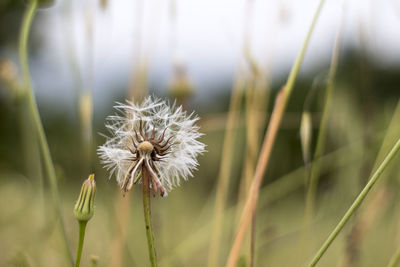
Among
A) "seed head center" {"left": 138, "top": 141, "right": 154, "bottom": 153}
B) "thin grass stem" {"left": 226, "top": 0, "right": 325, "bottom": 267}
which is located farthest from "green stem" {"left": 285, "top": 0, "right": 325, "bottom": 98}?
"seed head center" {"left": 138, "top": 141, "right": 154, "bottom": 153}

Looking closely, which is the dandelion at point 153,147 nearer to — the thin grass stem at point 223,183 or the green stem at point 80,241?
the green stem at point 80,241

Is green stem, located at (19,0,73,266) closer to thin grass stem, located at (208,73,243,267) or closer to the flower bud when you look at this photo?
the flower bud

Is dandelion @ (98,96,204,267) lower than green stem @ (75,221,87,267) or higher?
higher

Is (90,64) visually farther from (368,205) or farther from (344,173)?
(344,173)

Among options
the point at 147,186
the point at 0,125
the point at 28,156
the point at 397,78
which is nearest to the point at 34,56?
the point at 0,125

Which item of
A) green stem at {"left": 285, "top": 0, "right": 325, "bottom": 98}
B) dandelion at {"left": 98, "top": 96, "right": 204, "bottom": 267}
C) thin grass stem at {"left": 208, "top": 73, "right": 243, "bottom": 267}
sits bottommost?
thin grass stem at {"left": 208, "top": 73, "right": 243, "bottom": 267}

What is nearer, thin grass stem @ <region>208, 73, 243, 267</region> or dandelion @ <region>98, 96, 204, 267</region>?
dandelion @ <region>98, 96, 204, 267</region>

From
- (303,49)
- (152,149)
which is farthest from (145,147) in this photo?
(303,49)
